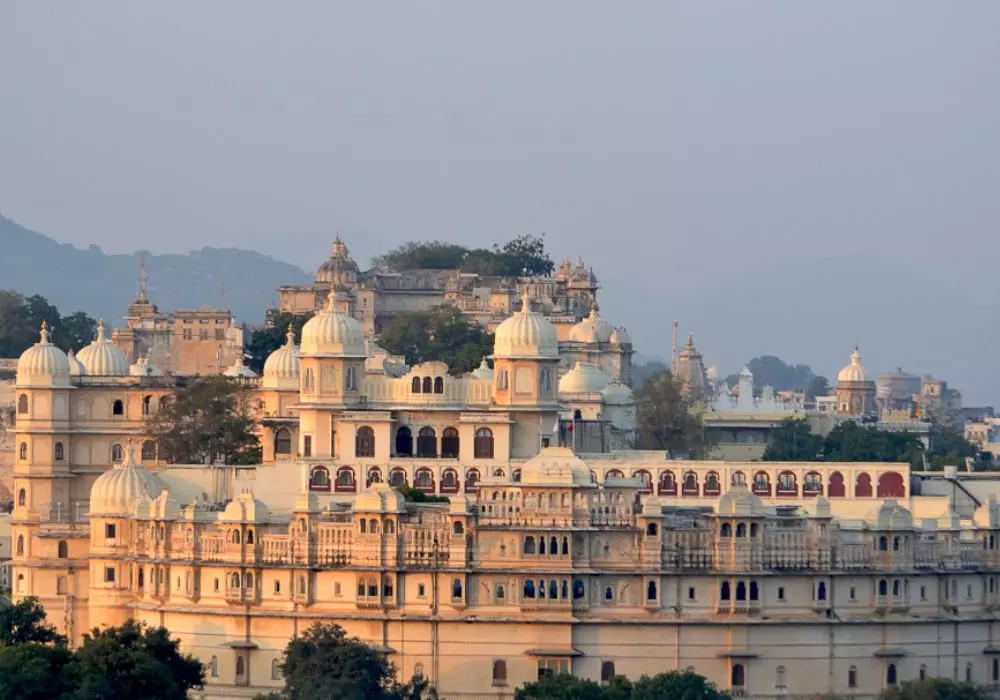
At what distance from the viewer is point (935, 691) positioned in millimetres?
95250

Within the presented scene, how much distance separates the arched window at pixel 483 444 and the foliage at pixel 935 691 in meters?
16.8

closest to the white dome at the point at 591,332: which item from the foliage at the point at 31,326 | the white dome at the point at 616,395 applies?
the white dome at the point at 616,395

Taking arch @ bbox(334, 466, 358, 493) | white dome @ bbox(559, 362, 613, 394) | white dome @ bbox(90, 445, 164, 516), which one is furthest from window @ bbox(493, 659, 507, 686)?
white dome @ bbox(559, 362, 613, 394)

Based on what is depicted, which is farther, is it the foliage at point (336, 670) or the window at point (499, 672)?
the window at point (499, 672)

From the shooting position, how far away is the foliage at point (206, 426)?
117 meters

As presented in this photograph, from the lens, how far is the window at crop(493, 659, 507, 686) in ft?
320

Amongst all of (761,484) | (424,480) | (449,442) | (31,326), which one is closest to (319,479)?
(424,480)

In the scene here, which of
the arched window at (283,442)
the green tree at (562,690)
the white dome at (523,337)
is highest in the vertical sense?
the white dome at (523,337)

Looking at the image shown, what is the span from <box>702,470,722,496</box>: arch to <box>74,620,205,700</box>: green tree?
20.6 meters

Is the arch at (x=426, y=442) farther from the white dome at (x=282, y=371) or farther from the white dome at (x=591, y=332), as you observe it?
the white dome at (x=591, y=332)

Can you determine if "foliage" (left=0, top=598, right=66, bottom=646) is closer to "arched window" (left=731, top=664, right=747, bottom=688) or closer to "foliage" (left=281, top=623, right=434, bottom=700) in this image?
"foliage" (left=281, top=623, right=434, bottom=700)

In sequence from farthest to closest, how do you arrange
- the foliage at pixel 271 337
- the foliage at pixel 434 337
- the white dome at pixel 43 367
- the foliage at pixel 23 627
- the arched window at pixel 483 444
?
1. the foliage at pixel 271 337
2. the foliage at pixel 434 337
3. the white dome at pixel 43 367
4. the arched window at pixel 483 444
5. the foliage at pixel 23 627

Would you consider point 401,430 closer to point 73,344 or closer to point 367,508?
point 367,508

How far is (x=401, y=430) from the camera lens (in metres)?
111
